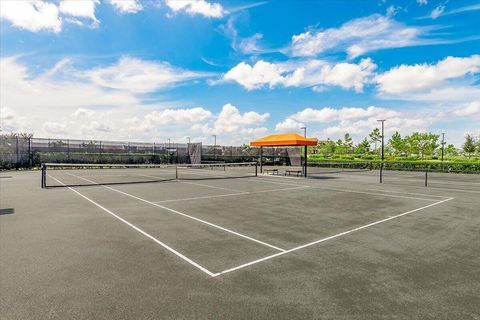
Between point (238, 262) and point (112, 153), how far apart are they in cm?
3740

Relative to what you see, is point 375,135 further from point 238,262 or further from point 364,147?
point 238,262

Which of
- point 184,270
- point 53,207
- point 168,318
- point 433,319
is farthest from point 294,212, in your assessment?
point 53,207

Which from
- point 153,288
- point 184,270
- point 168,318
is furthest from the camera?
point 184,270

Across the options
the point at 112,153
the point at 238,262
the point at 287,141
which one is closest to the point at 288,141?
the point at 287,141

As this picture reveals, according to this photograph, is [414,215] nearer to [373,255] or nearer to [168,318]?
[373,255]

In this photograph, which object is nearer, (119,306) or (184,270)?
(119,306)

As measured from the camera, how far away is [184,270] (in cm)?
506

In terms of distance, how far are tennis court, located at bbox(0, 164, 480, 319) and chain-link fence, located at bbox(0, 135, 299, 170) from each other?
2625 cm

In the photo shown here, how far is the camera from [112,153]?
3841 cm

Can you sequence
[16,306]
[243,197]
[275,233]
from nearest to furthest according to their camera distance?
[16,306], [275,233], [243,197]

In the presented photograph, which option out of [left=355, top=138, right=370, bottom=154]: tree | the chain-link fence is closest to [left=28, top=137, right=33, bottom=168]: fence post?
the chain-link fence

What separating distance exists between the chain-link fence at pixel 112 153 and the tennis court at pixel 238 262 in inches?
1034

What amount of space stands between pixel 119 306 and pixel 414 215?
9.82m

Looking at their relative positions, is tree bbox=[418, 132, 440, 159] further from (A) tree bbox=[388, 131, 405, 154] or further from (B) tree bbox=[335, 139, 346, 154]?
(B) tree bbox=[335, 139, 346, 154]
